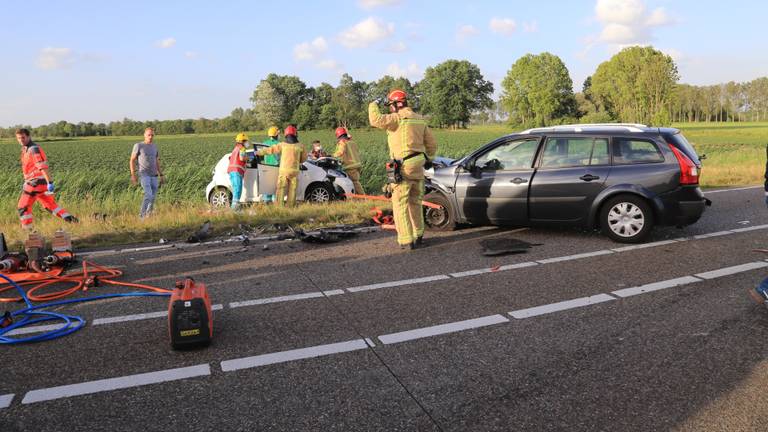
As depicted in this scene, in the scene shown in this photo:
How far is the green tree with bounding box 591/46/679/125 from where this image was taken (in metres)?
69.8

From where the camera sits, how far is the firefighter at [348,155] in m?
13.1

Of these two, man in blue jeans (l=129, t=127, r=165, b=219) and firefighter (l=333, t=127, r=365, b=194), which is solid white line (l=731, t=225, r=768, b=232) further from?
man in blue jeans (l=129, t=127, r=165, b=219)

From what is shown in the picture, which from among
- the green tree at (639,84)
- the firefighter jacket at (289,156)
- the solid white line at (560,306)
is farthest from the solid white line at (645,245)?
the green tree at (639,84)

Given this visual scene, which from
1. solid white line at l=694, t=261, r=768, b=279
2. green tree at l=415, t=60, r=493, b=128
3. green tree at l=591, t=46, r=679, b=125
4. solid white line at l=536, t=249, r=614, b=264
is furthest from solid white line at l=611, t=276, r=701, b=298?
green tree at l=415, t=60, r=493, b=128

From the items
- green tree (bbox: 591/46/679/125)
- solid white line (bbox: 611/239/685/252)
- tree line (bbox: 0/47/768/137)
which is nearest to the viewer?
solid white line (bbox: 611/239/685/252)

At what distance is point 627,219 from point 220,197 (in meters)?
8.36

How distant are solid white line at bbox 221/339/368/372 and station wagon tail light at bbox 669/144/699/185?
17.8ft

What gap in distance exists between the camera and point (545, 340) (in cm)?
427

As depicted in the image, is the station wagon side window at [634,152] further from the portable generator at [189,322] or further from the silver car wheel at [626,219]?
the portable generator at [189,322]

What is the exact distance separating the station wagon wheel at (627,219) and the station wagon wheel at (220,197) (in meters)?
Answer: 7.86

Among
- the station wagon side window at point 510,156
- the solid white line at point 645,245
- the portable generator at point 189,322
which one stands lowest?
the solid white line at point 645,245

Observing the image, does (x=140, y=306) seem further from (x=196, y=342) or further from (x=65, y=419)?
(x=65, y=419)

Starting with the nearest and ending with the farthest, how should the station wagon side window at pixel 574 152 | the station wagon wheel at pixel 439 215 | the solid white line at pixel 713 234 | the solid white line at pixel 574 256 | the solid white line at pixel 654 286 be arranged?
the solid white line at pixel 654 286 < the solid white line at pixel 574 256 < the station wagon side window at pixel 574 152 < the solid white line at pixel 713 234 < the station wagon wheel at pixel 439 215

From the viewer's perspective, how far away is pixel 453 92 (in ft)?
333
